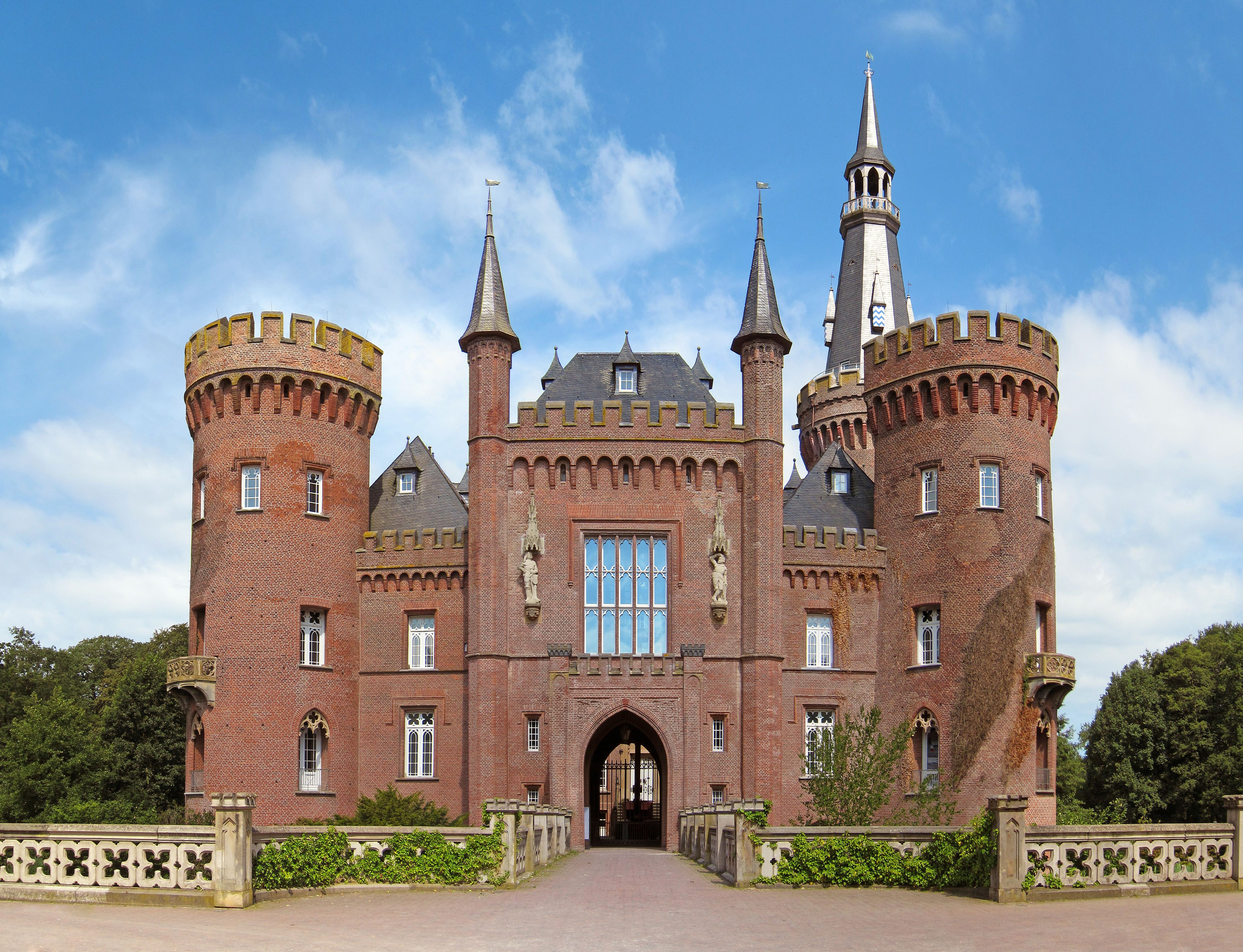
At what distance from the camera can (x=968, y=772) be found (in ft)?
124

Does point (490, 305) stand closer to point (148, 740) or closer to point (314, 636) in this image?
point (314, 636)

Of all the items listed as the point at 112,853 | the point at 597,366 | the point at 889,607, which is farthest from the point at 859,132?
the point at 112,853

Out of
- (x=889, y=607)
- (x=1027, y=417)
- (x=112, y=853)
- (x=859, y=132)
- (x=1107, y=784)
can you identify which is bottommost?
(x=1107, y=784)

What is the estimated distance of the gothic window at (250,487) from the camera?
40.2 meters

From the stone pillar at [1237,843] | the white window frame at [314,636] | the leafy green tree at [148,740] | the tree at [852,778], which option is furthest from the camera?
the leafy green tree at [148,740]

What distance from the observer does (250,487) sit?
40.4m

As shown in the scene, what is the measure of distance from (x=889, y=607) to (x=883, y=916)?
24327mm

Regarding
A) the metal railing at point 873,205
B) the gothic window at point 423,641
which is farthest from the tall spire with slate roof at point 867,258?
the gothic window at point 423,641

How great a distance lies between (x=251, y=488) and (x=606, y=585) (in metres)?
11.1

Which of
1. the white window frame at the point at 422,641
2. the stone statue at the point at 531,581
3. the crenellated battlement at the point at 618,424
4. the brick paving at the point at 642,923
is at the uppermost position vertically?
the crenellated battlement at the point at 618,424

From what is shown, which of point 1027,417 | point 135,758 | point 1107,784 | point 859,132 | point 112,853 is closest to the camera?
point 112,853

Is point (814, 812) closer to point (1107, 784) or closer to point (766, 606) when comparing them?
point (766, 606)

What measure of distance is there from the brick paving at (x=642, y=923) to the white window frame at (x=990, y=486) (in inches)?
785

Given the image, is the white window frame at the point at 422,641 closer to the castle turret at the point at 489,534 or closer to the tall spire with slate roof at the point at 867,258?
the castle turret at the point at 489,534
